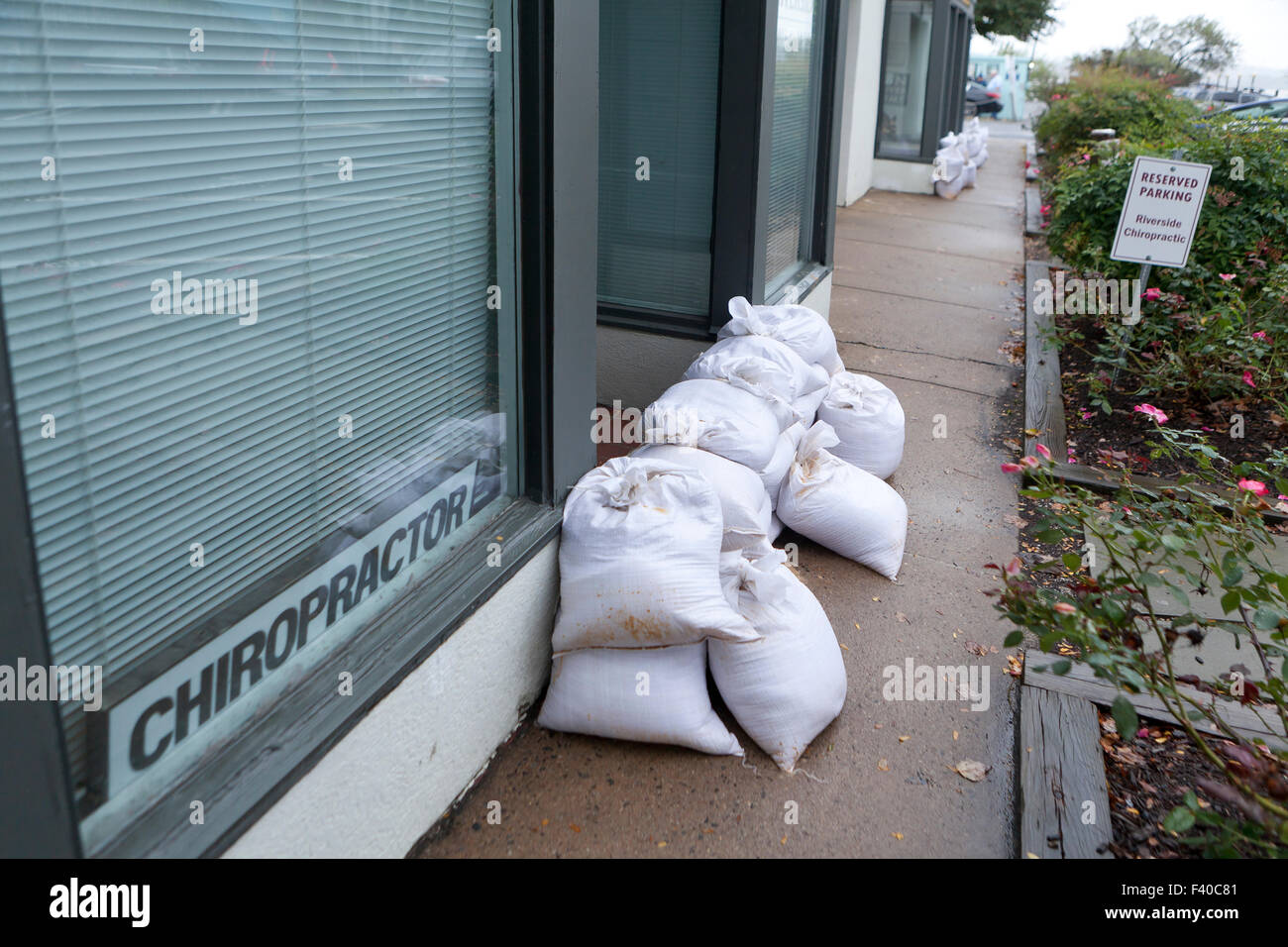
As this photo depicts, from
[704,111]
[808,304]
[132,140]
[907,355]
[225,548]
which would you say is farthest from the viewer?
[907,355]

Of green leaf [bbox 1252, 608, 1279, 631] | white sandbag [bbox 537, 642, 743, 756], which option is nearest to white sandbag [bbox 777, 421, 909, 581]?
white sandbag [bbox 537, 642, 743, 756]

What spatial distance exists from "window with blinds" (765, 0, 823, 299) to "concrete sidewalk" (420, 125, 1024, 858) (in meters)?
1.24

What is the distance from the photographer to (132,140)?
5.88 feet

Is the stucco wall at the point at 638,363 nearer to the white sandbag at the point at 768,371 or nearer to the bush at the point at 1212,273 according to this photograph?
the white sandbag at the point at 768,371

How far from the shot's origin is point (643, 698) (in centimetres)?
288

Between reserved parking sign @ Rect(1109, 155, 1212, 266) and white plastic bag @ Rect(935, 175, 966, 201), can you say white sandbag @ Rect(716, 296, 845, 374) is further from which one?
white plastic bag @ Rect(935, 175, 966, 201)

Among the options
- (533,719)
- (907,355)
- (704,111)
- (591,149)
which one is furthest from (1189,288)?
(533,719)

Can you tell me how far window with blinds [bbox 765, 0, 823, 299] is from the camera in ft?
18.4

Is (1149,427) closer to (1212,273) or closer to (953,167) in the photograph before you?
(1212,273)

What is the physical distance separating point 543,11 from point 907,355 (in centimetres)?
470

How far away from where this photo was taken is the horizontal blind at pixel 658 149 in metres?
4.94

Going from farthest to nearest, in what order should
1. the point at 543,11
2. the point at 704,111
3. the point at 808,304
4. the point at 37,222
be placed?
the point at 808,304 → the point at 704,111 → the point at 543,11 → the point at 37,222

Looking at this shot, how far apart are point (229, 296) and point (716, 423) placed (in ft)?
6.43
